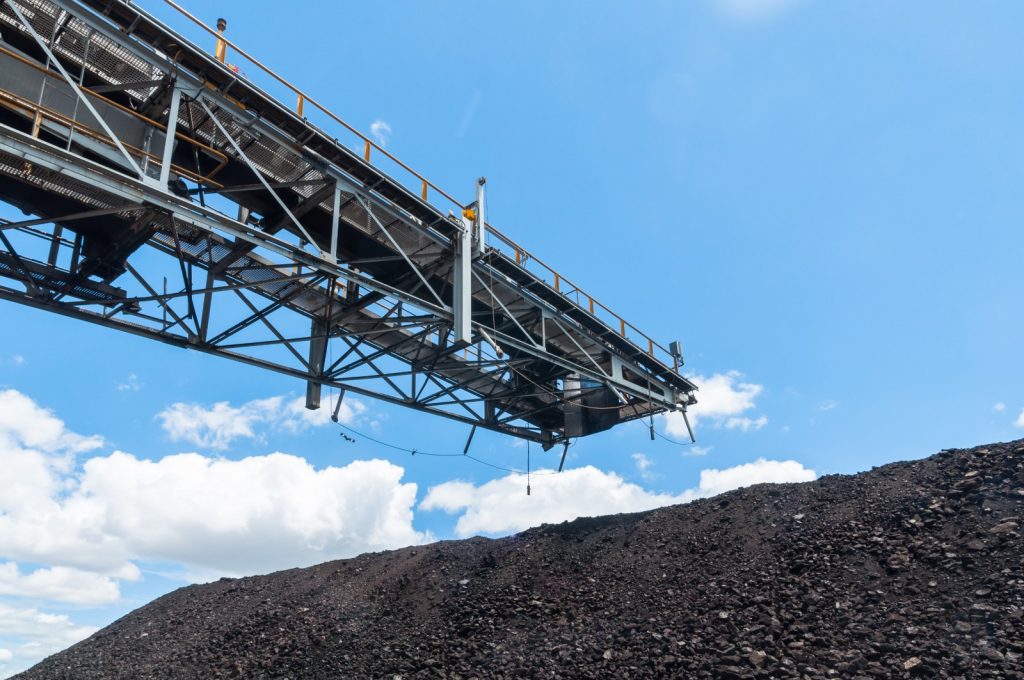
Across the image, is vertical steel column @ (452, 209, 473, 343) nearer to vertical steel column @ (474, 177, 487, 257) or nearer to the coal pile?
vertical steel column @ (474, 177, 487, 257)

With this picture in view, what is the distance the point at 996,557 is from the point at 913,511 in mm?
1951

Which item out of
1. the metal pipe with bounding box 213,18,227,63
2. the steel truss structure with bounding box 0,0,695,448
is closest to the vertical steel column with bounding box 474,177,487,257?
the steel truss structure with bounding box 0,0,695,448

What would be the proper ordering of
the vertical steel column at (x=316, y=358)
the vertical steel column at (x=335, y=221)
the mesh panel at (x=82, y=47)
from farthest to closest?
the vertical steel column at (x=316, y=358)
the vertical steel column at (x=335, y=221)
the mesh panel at (x=82, y=47)

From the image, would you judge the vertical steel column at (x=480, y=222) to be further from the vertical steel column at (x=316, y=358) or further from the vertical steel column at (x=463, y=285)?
the vertical steel column at (x=316, y=358)

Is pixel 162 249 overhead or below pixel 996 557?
overhead

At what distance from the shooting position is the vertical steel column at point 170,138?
32.8 ft

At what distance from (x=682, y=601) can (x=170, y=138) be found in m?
11.5

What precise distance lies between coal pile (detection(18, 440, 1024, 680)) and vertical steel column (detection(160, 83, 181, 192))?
9507mm

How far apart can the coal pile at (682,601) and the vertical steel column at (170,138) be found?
374 inches

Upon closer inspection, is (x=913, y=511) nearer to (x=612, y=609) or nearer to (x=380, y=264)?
(x=612, y=609)

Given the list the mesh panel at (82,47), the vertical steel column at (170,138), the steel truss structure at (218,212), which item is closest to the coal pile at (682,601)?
the steel truss structure at (218,212)

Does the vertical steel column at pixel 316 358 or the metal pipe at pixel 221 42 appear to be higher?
the metal pipe at pixel 221 42

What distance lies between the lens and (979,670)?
8797 millimetres

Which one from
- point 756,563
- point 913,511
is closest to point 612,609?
point 756,563
